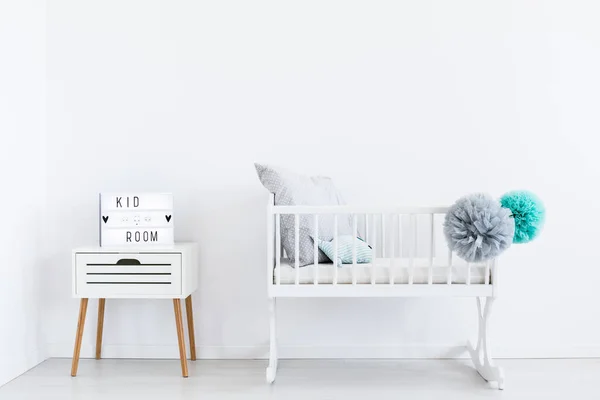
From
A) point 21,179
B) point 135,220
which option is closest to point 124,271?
point 135,220

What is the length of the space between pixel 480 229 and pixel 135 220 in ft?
4.80

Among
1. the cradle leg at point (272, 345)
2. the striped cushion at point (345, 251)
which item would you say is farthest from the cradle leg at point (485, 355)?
the cradle leg at point (272, 345)

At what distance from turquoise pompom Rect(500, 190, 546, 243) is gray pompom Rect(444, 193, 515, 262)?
3.4 inches

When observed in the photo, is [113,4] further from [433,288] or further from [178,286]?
[433,288]

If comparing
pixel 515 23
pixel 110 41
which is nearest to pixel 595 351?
pixel 515 23

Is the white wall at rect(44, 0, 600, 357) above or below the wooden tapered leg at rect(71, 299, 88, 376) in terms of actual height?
above

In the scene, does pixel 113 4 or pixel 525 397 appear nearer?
pixel 525 397

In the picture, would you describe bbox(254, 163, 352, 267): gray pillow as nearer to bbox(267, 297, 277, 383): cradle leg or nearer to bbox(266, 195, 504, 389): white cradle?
bbox(266, 195, 504, 389): white cradle

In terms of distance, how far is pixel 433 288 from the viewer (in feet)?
7.55

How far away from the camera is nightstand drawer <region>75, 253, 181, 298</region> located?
2479mm

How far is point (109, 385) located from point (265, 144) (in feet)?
4.18

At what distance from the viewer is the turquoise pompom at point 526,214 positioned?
2.26 m

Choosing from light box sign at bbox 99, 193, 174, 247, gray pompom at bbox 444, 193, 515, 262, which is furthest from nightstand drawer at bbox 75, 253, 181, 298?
gray pompom at bbox 444, 193, 515, 262

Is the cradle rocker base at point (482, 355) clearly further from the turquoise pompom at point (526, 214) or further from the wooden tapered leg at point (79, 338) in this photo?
the wooden tapered leg at point (79, 338)
